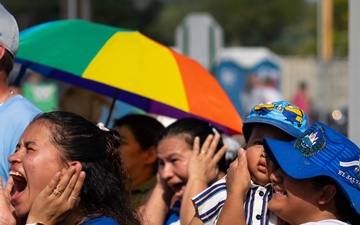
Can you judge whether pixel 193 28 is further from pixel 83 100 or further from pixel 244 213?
pixel 244 213

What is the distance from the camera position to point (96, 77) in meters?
5.53

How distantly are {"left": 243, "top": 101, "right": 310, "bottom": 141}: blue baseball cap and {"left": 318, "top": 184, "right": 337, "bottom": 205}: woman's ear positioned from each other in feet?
1.59

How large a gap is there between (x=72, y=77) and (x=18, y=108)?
7.16 ft

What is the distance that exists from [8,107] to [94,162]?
0.88 meters

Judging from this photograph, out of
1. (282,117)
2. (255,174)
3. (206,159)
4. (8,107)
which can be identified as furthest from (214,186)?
(8,107)

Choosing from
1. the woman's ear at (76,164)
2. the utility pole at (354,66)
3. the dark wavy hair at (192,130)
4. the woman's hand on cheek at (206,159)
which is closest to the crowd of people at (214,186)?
the woman's ear at (76,164)

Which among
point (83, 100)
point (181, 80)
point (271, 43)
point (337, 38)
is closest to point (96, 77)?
point (181, 80)

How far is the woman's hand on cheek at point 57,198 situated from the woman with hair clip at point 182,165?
1312 mm

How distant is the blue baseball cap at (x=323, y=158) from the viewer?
367 cm

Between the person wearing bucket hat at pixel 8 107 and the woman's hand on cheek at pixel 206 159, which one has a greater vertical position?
the person wearing bucket hat at pixel 8 107

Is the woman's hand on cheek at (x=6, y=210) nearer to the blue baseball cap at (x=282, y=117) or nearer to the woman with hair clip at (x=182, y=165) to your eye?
the blue baseball cap at (x=282, y=117)

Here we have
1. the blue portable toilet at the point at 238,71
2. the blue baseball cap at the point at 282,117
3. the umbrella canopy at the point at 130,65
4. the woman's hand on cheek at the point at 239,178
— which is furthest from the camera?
the blue portable toilet at the point at 238,71

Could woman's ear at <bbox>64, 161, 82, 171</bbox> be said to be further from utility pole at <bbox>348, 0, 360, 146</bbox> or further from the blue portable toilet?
the blue portable toilet

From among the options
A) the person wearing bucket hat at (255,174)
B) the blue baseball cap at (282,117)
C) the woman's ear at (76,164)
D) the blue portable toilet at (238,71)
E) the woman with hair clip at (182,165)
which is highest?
the woman's ear at (76,164)
